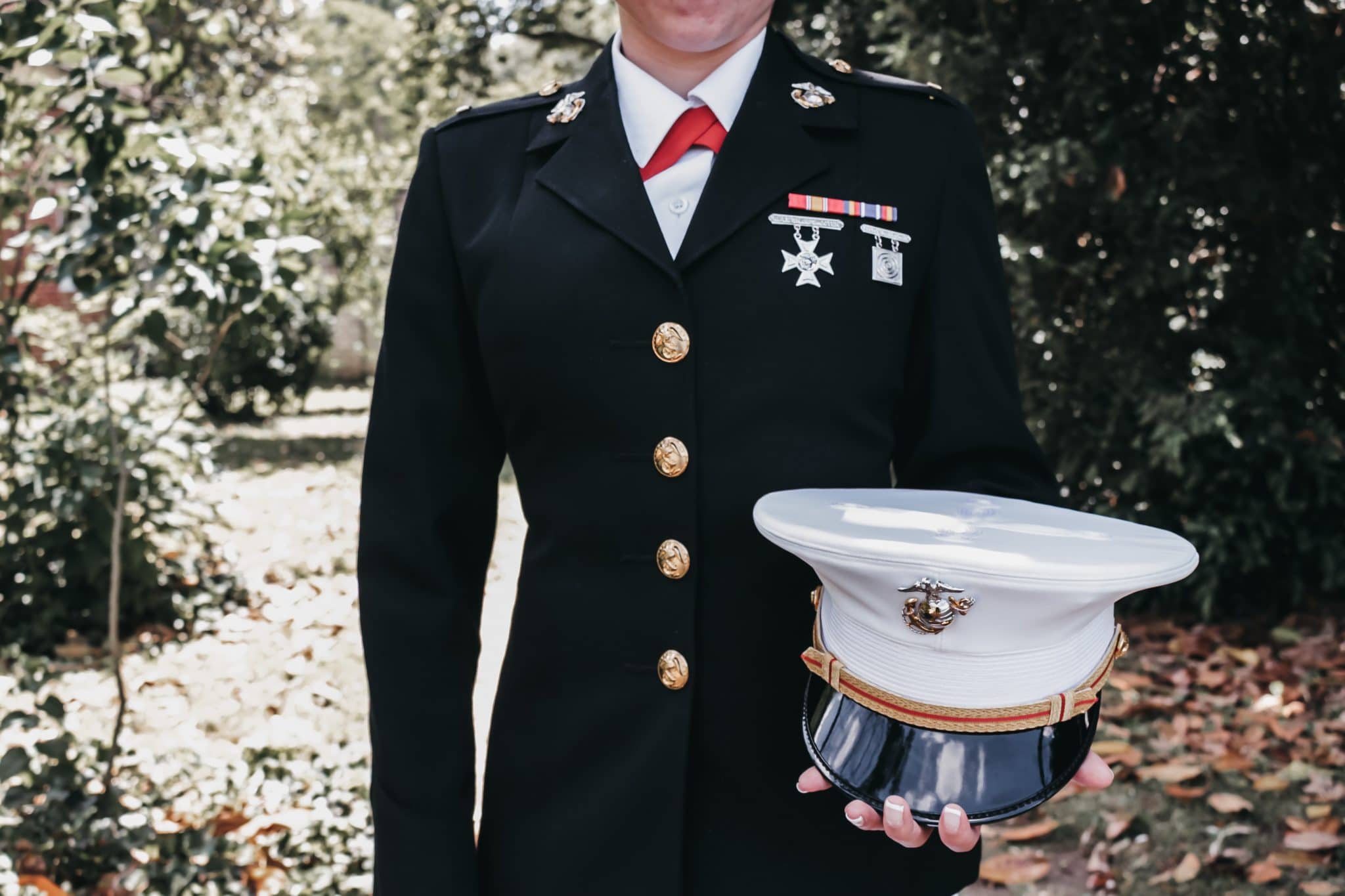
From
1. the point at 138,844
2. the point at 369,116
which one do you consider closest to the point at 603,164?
the point at 138,844

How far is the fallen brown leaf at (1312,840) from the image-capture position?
3.45 m

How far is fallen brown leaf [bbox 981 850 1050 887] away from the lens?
3.47m

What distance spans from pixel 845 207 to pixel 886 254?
0.08m

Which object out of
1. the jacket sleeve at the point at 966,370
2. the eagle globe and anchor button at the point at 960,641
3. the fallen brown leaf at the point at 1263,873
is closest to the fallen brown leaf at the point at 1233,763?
the fallen brown leaf at the point at 1263,873

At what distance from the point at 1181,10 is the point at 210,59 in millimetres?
13464

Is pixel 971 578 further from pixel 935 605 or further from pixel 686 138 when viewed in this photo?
pixel 686 138

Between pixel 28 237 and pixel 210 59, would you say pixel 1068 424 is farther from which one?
pixel 210 59

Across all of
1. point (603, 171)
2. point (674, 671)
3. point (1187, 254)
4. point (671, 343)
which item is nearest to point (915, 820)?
point (674, 671)

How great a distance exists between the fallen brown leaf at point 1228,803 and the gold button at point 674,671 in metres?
3.01

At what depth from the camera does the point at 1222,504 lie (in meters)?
5.40

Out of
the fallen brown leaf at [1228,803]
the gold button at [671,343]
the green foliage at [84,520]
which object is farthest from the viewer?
the green foliage at [84,520]

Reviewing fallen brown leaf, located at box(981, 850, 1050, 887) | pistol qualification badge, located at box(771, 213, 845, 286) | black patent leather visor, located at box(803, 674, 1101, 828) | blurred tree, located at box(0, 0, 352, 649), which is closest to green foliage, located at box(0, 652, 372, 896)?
blurred tree, located at box(0, 0, 352, 649)

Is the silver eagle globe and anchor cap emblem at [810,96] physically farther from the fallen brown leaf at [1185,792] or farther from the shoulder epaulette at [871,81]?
the fallen brown leaf at [1185,792]

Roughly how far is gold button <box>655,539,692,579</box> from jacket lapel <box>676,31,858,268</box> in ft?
1.16
